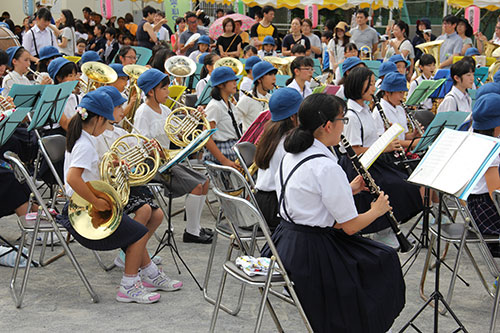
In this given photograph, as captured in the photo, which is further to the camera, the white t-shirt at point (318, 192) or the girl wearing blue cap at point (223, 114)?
the girl wearing blue cap at point (223, 114)

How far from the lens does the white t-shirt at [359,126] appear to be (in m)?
5.16

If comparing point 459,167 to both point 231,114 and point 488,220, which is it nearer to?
point 488,220

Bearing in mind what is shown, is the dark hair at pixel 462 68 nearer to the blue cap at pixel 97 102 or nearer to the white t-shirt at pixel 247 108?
the white t-shirt at pixel 247 108

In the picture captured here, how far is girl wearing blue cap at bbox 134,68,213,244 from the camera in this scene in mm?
5133

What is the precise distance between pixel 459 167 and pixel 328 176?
0.61 metres

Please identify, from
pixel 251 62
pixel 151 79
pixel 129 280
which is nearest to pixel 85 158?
pixel 129 280

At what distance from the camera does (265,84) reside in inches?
256

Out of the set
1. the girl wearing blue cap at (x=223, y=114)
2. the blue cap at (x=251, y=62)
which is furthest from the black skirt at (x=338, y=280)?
the blue cap at (x=251, y=62)

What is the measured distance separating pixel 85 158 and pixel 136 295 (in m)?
0.93

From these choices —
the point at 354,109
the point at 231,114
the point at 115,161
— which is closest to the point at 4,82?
the point at 231,114

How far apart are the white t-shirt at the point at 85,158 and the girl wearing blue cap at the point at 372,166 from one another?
1.93m

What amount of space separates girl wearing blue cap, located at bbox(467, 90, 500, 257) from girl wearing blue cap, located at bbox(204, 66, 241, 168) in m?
2.29

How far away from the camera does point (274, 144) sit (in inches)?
173

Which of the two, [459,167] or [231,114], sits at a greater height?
[459,167]
